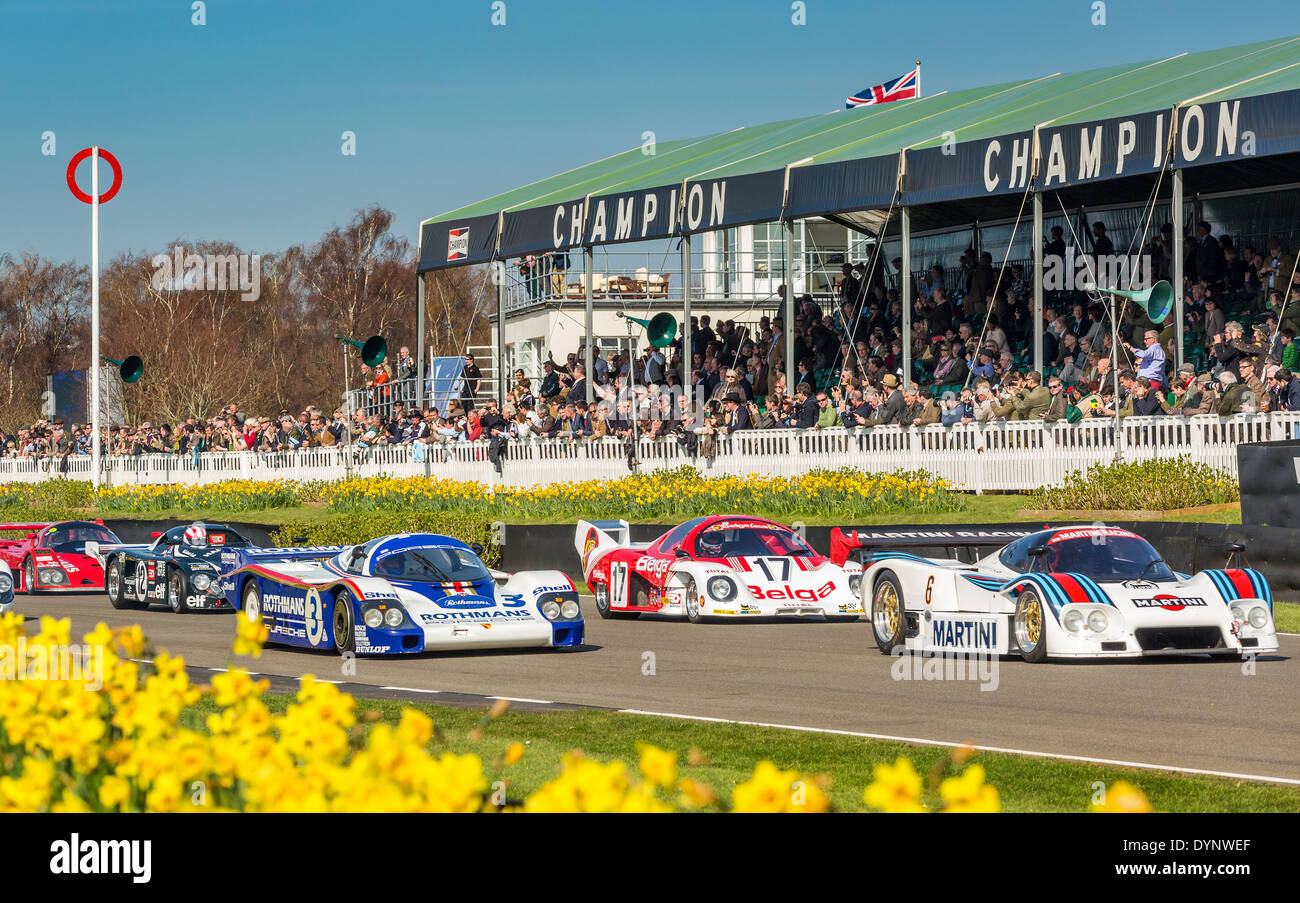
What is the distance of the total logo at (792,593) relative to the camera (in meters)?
19.0

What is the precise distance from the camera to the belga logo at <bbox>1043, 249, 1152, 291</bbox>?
100ft

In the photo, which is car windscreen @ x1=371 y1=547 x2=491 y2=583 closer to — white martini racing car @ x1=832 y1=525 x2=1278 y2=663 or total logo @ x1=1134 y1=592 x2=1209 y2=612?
white martini racing car @ x1=832 y1=525 x2=1278 y2=663

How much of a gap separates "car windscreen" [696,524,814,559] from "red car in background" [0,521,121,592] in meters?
11.6

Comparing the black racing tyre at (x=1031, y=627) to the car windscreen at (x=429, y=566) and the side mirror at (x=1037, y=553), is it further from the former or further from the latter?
the car windscreen at (x=429, y=566)

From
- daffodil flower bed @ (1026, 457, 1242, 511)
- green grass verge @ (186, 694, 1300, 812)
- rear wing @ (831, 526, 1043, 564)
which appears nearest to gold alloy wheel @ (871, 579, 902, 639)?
rear wing @ (831, 526, 1043, 564)

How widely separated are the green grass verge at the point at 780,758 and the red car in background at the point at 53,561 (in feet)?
52.5

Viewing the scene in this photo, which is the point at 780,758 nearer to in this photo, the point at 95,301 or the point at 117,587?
the point at 117,587

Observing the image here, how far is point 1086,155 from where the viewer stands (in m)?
27.1

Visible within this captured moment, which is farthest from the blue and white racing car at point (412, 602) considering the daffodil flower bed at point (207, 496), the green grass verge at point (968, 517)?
the daffodil flower bed at point (207, 496)

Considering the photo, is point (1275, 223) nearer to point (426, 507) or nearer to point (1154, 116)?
point (1154, 116)

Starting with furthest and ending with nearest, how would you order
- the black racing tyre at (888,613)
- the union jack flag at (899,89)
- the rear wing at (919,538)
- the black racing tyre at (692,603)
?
the union jack flag at (899,89) → the black racing tyre at (692,603) → the rear wing at (919,538) → the black racing tyre at (888,613)

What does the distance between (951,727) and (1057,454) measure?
1446 centimetres

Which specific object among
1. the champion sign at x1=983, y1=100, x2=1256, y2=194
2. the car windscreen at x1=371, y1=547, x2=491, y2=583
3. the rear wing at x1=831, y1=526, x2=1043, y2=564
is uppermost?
the champion sign at x1=983, y1=100, x2=1256, y2=194
